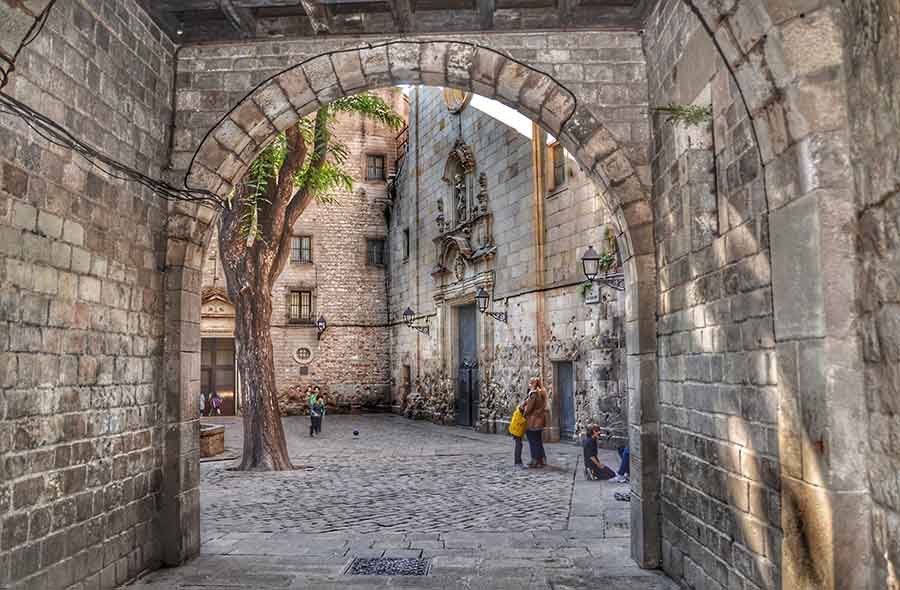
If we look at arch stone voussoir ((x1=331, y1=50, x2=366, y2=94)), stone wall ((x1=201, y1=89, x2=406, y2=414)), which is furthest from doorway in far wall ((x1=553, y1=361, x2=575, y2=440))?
stone wall ((x1=201, y1=89, x2=406, y2=414))

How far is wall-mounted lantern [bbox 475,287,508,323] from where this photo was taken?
15943 mm

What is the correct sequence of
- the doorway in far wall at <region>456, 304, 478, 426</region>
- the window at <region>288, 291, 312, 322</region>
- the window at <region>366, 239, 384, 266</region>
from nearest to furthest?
the doorway in far wall at <region>456, 304, 478, 426</region> < the window at <region>288, 291, 312, 322</region> < the window at <region>366, 239, 384, 266</region>

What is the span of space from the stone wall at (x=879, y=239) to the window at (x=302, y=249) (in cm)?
2242

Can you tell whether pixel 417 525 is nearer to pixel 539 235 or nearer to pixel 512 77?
pixel 512 77

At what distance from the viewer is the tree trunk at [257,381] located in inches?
438

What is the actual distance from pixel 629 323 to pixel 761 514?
2.43m

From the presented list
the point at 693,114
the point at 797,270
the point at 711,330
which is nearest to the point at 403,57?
the point at 693,114

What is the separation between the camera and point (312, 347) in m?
23.8

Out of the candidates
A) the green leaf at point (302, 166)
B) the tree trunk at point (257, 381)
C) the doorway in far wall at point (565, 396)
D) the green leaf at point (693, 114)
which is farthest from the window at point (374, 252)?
the green leaf at point (693, 114)

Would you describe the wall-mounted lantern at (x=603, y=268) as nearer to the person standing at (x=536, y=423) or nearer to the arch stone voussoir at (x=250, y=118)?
the person standing at (x=536, y=423)

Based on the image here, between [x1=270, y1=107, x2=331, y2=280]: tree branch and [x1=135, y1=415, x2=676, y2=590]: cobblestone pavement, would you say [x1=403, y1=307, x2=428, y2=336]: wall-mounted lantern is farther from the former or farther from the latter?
[x1=270, y1=107, x2=331, y2=280]: tree branch

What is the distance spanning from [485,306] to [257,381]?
6.48 metres

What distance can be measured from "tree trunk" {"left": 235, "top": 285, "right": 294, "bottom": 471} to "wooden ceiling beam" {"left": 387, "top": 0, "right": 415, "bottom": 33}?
5.90 meters

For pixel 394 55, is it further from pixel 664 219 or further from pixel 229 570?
pixel 229 570
